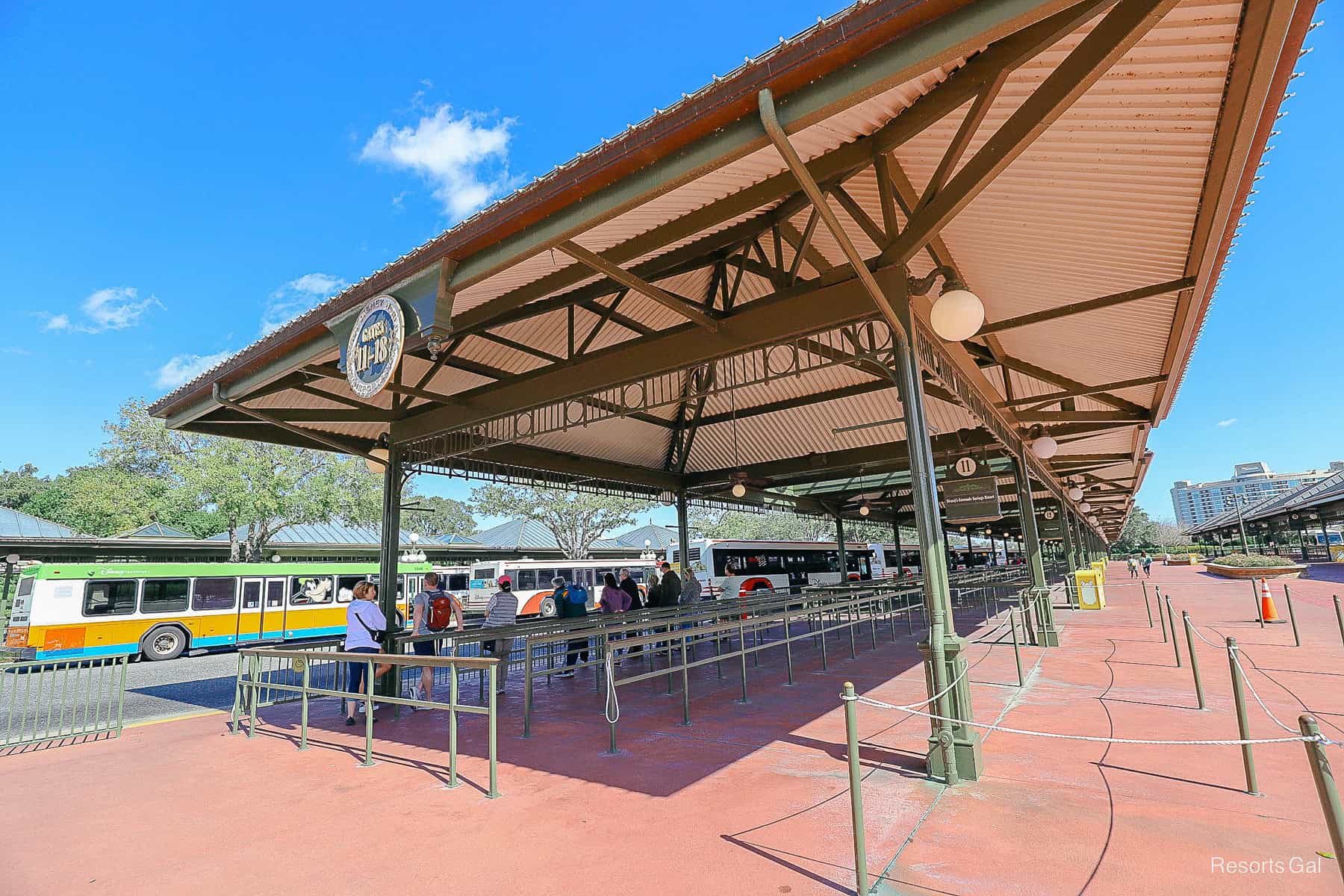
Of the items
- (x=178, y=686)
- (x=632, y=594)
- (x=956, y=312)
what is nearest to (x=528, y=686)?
(x=956, y=312)

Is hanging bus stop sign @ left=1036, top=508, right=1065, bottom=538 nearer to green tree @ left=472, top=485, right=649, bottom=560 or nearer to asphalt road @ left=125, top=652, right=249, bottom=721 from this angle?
green tree @ left=472, top=485, right=649, bottom=560

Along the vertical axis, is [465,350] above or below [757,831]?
above

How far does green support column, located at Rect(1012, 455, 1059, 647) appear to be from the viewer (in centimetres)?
1020

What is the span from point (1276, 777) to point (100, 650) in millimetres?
21091

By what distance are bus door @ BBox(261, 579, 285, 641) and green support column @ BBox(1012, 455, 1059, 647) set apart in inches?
742

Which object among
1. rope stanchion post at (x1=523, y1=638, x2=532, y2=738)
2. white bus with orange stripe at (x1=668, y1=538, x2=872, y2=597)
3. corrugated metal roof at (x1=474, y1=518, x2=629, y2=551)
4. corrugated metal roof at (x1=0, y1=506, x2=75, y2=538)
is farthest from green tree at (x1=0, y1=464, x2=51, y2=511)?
rope stanchion post at (x1=523, y1=638, x2=532, y2=738)

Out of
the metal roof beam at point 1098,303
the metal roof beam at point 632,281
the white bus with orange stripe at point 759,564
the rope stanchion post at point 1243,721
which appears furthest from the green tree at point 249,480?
the rope stanchion post at point 1243,721

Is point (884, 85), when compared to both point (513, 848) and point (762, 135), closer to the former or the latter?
point (762, 135)

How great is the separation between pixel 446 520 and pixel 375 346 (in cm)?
5950

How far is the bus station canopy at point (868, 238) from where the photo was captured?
9.96 ft

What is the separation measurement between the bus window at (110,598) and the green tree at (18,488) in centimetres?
4277

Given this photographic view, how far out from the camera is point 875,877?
3.08 meters

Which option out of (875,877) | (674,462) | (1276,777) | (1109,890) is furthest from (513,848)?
(674,462)

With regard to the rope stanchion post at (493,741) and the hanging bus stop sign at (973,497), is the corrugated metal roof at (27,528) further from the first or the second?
the hanging bus stop sign at (973,497)
